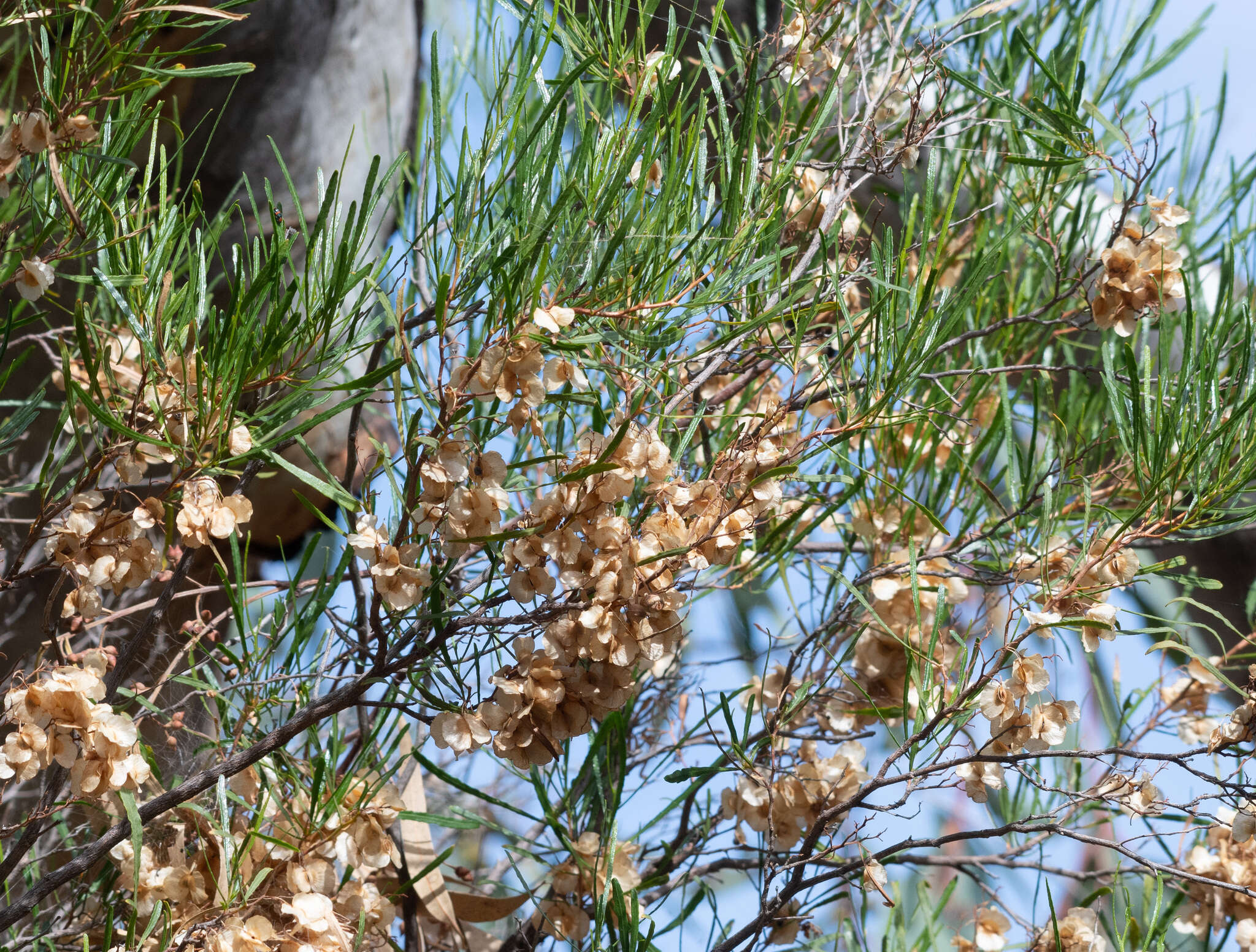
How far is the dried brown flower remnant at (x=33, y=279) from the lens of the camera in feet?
1.25

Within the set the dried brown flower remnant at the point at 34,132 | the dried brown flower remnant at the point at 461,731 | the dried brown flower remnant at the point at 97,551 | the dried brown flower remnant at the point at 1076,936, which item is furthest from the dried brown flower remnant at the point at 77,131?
the dried brown flower remnant at the point at 1076,936

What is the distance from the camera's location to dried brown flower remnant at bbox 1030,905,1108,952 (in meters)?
0.49

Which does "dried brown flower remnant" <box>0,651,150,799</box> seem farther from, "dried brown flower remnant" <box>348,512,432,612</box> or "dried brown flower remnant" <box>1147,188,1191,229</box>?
"dried brown flower remnant" <box>1147,188,1191,229</box>

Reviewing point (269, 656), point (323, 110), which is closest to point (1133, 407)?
point (269, 656)

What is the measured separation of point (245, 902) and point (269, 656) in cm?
12

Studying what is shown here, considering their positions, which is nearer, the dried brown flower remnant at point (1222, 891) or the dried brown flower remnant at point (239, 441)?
the dried brown flower remnant at point (239, 441)

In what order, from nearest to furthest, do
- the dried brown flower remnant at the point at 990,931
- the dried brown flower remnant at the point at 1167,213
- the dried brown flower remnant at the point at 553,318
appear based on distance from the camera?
the dried brown flower remnant at the point at 553,318 < the dried brown flower remnant at the point at 1167,213 < the dried brown flower remnant at the point at 990,931

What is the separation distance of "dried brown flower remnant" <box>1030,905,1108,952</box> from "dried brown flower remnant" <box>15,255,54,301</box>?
524mm

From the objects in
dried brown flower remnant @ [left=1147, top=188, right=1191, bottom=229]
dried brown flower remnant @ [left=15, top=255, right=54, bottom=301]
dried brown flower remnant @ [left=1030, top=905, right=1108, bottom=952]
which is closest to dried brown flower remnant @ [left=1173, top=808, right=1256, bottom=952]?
dried brown flower remnant @ [left=1030, top=905, right=1108, bottom=952]

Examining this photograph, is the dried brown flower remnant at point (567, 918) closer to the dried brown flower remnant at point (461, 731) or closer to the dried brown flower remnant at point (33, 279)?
the dried brown flower remnant at point (461, 731)

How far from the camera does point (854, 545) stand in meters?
0.65

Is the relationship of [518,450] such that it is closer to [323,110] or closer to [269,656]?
[269,656]

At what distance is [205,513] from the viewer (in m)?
0.36

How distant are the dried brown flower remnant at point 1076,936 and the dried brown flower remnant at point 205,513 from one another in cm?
42
